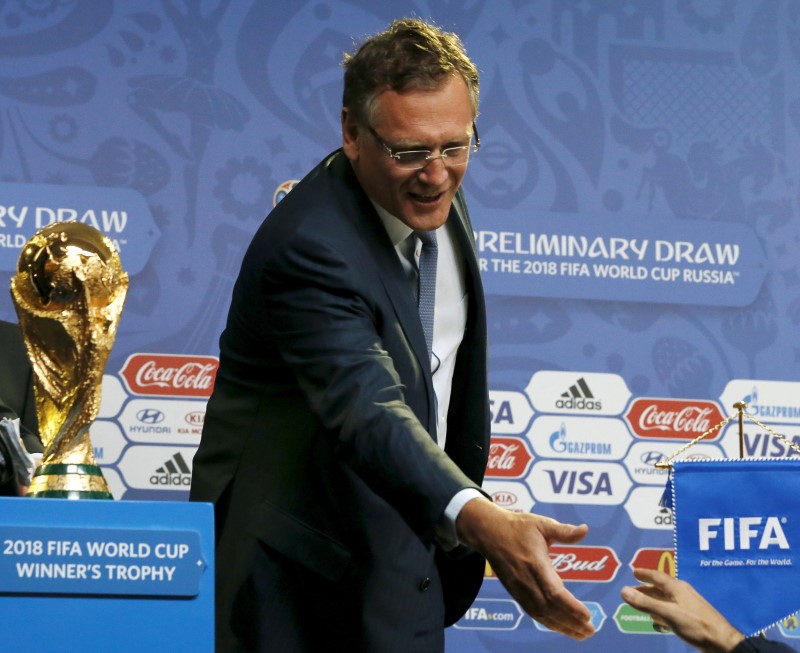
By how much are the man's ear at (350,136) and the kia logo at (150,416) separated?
1.71 metres

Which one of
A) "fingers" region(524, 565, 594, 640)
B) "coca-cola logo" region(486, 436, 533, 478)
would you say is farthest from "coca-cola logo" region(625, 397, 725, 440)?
"fingers" region(524, 565, 594, 640)

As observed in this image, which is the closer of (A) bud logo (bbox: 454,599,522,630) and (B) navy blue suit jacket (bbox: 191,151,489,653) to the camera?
(B) navy blue suit jacket (bbox: 191,151,489,653)

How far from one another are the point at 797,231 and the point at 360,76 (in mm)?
2341

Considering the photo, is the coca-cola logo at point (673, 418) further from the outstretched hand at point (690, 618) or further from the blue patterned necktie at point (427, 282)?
the blue patterned necktie at point (427, 282)

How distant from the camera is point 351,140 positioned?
1.81m

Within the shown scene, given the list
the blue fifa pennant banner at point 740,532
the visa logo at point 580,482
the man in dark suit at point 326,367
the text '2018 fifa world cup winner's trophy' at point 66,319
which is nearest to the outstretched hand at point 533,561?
the man in dark suit at point 326,367

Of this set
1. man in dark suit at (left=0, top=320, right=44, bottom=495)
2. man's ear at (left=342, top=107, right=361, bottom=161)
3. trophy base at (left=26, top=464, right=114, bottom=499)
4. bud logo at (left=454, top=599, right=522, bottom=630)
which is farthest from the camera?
bud logo at (left=454, top=599, right=522, bottom=630)

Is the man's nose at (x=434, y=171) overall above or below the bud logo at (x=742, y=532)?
above

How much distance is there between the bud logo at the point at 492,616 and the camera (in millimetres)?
3537

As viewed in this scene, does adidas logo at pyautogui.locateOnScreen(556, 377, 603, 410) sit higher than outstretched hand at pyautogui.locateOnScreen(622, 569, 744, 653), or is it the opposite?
adidas logo at pyautogui.locateOnScreen(556, 377, 603, 410)

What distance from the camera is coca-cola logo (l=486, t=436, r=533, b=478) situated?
3547 millimetres

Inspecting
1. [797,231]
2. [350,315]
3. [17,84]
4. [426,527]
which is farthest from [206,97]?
[426,527]

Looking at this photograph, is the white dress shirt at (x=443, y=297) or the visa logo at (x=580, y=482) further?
the visa logo at (x=580, y=482)

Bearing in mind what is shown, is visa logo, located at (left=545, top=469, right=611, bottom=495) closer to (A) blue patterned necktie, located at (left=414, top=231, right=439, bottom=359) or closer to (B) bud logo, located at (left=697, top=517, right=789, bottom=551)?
(B) bud logo, located at (left=697, top=517, right=789, bottom=551)
